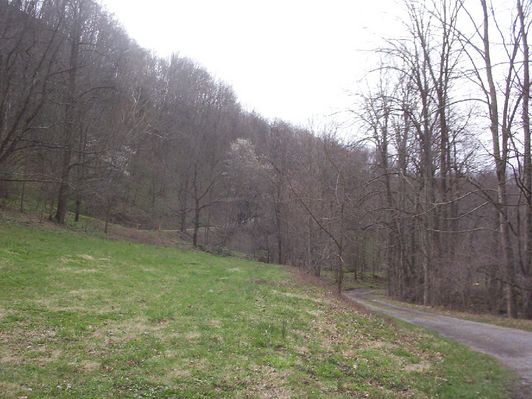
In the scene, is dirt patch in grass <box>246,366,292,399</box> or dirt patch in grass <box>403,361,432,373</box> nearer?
dirt patch in grass <box>246,366,292,399</box>

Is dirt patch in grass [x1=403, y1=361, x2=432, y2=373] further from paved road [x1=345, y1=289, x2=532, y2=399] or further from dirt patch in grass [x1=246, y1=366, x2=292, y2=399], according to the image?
dirt patch in grass [x1=246, y1=366, x2=292, y2=399]

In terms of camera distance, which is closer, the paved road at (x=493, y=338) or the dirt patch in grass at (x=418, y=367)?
the dirt patch in grass at (x=418, y=367)

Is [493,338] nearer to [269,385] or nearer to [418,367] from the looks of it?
[418,367]

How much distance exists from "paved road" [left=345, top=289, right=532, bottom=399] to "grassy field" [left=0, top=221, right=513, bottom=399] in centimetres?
45

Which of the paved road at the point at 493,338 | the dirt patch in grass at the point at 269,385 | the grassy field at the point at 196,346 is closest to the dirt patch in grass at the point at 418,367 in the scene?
the grassy field at the point at 196,346

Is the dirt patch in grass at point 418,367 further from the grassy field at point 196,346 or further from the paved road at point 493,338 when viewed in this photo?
the paved road at point 493,338

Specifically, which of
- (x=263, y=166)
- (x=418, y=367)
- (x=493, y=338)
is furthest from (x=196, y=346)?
(x=263, y=166)

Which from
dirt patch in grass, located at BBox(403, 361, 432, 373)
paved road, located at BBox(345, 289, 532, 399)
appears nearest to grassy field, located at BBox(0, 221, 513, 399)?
dirt patch in grass, located at BBox(403, 361, 432, 373)

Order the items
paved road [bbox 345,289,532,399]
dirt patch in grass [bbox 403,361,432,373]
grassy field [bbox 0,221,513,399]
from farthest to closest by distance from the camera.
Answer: paved road [bbox 345,289,532,399] → dirt patch in grass [bbox 403,361,432,373] → grassy field [bbox 0,221,513,399]

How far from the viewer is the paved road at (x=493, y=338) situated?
961 centimetres

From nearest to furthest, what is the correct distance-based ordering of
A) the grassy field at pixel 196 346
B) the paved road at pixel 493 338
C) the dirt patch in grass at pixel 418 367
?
1. the grassy field at pixel 196 346
2. the dirt patch in grass at pixel 418 367
3. the paved road at pixel 493 338

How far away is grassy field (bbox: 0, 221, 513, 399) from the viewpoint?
670 centimetres

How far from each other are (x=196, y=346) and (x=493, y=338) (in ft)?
28.1

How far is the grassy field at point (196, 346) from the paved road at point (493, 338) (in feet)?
1.46
